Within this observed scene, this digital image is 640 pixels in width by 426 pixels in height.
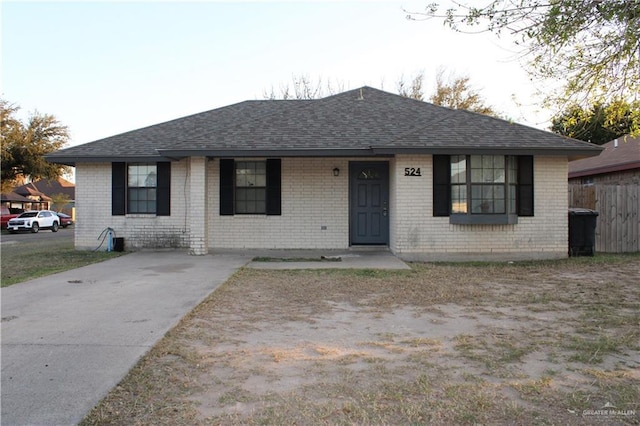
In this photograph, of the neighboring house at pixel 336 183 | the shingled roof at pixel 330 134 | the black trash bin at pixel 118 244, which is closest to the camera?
the shingled roof at pixel 330 134

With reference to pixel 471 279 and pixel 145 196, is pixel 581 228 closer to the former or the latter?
pixel 471 279

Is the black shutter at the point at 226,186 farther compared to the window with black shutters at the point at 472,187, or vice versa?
the black shutter at the point at 226,186

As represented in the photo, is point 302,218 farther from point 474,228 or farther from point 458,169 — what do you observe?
point 474,228

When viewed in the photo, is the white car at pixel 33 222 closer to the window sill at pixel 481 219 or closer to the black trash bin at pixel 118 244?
the black trash bin at pixel 118 244

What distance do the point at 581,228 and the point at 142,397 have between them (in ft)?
39.6

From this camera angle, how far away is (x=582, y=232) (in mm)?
12297

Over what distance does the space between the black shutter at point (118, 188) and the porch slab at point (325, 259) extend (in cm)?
318

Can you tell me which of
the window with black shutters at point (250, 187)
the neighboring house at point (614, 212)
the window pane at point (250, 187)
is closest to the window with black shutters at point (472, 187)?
the neighboring house at point (614, 212)

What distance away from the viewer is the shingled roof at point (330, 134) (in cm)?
1127

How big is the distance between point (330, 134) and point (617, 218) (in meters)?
8.60

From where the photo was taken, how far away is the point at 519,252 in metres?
11.8

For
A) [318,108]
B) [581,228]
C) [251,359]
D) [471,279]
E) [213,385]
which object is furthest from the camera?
[318,108]

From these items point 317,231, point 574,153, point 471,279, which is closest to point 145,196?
point 317,231

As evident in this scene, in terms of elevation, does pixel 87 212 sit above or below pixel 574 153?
below
